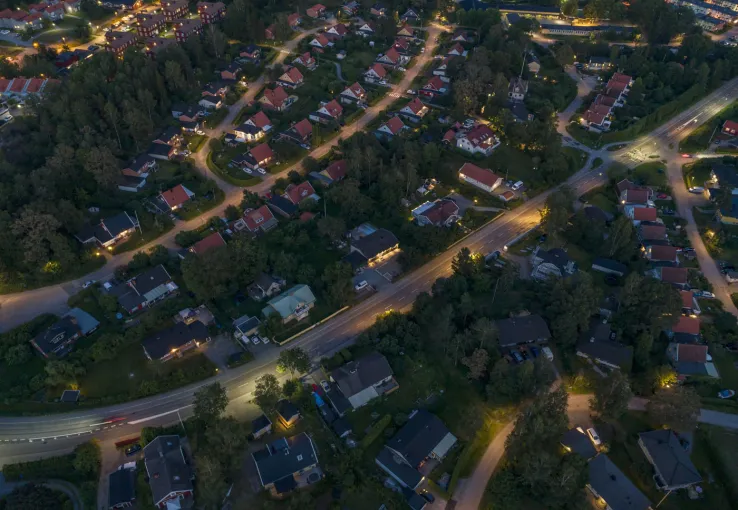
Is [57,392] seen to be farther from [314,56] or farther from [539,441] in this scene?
[314,56]

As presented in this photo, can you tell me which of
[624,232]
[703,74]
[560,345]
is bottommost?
[560,345]

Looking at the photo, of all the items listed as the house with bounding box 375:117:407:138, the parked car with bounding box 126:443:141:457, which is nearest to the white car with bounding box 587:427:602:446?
the parked car with bounding box 126:443:141:457

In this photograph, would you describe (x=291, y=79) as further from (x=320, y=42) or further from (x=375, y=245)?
(x=375, y=245)

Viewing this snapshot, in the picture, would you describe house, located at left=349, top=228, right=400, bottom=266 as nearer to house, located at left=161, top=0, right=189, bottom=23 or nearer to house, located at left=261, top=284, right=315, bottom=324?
house, located at left=261, top=284, right=315, bottom=324

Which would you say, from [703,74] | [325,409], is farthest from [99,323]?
[703,74]

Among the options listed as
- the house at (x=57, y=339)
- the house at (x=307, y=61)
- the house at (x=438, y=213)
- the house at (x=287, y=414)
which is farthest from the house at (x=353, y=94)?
the house at (x=287, y=414)

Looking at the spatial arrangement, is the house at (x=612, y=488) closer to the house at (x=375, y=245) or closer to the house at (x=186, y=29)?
the house at (x=375, y=245)

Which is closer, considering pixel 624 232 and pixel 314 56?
pixel 624 232
